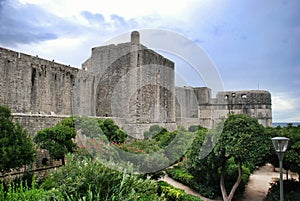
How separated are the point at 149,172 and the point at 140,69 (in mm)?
7723

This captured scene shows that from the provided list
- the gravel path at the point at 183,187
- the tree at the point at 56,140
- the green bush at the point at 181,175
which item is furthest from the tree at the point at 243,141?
the tree at the point at 56,140

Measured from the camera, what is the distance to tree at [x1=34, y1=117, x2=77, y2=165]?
26.1 ft

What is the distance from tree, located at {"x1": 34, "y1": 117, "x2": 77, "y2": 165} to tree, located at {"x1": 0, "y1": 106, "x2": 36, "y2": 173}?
40.3 inches

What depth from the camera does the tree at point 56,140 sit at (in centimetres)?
794

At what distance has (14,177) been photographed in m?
7.53

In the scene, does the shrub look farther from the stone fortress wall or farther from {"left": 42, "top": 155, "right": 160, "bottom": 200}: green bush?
the stone fortress wall

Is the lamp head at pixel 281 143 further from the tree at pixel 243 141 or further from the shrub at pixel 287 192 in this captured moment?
the shrub at pixel 287 192

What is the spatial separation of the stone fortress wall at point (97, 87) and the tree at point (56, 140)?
0.74 m

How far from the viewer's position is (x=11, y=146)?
6.44 meters

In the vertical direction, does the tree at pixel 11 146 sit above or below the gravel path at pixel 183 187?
above

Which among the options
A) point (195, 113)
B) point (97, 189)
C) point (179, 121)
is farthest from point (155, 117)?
point (195, 113)

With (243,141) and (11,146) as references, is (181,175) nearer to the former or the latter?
(243,141)

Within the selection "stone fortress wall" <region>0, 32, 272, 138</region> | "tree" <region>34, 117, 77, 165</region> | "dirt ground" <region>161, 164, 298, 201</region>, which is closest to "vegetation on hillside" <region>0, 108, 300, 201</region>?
"tree" <region>34, 117, 77, 165</region>

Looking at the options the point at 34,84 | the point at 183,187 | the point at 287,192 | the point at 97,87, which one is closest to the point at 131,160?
the point at 183,187
